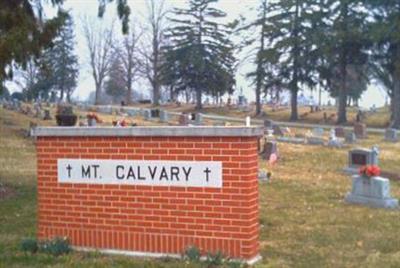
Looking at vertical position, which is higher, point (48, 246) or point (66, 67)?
point (66, 67)

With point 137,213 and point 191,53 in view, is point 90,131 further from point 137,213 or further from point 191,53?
point 191,53

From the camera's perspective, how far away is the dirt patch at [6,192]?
1246cm

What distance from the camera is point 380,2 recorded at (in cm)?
4606

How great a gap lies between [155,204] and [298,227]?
318 cm

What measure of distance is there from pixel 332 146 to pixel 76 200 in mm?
20726

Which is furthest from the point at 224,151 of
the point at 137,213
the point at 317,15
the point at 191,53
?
the point at 191,53

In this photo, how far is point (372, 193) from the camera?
1223cm

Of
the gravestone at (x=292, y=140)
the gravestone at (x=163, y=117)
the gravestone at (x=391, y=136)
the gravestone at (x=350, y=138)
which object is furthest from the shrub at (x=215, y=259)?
the gravestone at (x=163, y=117)

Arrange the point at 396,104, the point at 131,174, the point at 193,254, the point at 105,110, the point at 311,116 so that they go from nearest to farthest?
the point at 193,254 → the point at 131,174 → the point at 396,104 → the point at 311,116 → the point at 105,110

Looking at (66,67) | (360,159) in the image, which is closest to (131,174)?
(360,159)

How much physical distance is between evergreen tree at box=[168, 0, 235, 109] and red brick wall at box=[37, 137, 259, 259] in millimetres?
61896

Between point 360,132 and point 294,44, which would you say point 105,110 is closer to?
point 294,44

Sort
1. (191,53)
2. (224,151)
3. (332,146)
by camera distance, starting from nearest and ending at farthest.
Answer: (224,151) < (332,146) < (191,53)

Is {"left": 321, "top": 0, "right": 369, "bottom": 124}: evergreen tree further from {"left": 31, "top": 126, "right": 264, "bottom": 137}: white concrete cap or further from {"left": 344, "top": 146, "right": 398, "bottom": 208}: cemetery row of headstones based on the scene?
{"left": 31, "top": 126, "right": 264, "bottom": 137}: white concrete cap
